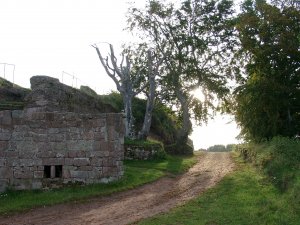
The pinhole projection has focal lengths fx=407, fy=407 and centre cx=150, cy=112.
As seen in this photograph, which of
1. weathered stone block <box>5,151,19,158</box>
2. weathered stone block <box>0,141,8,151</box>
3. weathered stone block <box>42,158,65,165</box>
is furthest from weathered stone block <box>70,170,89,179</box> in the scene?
weathered stone block <box>0,141,8,151</box>

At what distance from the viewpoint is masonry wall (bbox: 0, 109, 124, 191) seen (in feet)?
48.5

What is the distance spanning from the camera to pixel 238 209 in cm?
1168

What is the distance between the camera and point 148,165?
2266 cm

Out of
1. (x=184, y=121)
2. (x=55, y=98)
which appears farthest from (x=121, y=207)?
(x=184, y=121)

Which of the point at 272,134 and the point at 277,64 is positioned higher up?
the point at 277,64

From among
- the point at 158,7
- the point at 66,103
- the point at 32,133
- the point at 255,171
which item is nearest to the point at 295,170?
the point at 255,171

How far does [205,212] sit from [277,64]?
14.9 m

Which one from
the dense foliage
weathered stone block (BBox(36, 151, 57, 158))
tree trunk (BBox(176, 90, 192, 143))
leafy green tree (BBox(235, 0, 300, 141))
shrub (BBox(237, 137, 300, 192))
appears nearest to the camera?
shrub (BBox(237, 137, 300, 192))

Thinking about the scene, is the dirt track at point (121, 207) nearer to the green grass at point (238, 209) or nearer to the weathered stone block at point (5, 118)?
the green grass at point (238, 209)

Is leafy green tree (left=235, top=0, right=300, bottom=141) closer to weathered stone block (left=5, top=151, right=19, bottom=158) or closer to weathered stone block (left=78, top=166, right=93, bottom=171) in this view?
weathered stone block (left=78, top=166, right=93, bottom=171)

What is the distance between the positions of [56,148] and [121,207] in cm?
381

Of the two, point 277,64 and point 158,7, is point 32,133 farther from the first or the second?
point 158,7

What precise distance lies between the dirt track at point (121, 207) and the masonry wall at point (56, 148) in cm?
148

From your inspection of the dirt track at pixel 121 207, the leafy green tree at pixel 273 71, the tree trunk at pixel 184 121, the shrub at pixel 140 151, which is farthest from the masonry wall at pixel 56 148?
the tree trunk at pixel 184 121
